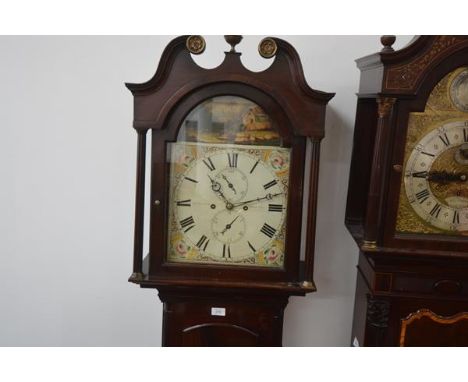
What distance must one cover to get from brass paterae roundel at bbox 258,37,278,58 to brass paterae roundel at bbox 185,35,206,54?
0.14 metres

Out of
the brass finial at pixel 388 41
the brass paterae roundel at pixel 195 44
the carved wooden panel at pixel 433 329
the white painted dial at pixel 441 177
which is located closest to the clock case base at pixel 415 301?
the carved wooden panel at pixel 433 329

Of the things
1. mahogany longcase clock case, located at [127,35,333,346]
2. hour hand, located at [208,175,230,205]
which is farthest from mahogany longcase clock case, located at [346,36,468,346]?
hour hand, located at [208,175,230,205]

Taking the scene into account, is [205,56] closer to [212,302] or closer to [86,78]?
[86,78]

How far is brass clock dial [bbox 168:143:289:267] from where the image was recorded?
4.01 ft

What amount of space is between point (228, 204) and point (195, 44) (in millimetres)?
415

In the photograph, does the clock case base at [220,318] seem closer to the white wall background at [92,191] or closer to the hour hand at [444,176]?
the white wall background at [92,191]

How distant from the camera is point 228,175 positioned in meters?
1.23

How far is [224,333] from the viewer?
135 centimetres

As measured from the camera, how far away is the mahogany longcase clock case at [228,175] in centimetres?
117

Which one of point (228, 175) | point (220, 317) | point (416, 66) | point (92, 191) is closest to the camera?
point (416, 66)

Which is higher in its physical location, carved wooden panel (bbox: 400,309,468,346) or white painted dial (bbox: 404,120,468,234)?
white painted dial (bbox: 404,120,468,234)

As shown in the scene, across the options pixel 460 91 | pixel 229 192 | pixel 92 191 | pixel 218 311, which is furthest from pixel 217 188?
pixel 460 91

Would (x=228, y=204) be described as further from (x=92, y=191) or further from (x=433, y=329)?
(x=433, y=329)

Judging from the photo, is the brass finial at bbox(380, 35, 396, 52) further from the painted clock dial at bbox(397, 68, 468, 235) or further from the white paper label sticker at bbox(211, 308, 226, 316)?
the white paper label sticker at bbox(211, 308, 226, 316)
